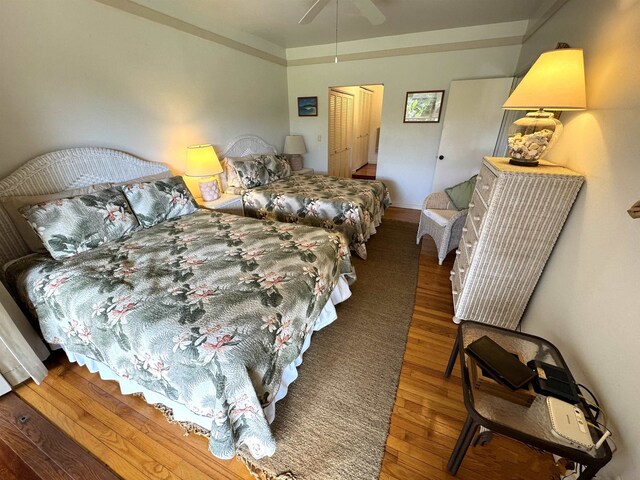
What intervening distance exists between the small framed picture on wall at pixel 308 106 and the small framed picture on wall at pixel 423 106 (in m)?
1.46

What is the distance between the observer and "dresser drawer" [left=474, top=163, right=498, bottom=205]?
1582 millimetres

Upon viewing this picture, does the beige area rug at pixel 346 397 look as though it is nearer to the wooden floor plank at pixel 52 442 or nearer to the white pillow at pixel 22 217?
the wooden floor plank at pixel 52 442

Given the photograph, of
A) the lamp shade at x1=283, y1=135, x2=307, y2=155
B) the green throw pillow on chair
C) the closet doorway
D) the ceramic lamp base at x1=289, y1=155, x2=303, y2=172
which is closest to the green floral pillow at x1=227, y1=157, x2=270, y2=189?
the ceramic lamp base at x1=289, y1=155, x2=303, y2=172

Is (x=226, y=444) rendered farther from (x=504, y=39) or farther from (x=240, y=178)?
(x=504, y=39)

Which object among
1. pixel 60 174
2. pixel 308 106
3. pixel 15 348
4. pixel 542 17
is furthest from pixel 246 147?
pixel 542 17

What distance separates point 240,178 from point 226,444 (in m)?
2.69

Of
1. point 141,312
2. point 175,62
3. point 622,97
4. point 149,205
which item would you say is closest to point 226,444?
point 141,312

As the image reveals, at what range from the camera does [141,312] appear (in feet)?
3.63

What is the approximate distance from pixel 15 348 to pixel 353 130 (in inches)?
232

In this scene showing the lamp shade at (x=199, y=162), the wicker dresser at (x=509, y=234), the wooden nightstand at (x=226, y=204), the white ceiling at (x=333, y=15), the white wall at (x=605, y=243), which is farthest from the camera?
the wooden nightstand at (x=226, y=204)

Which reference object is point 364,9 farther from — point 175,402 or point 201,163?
point 175,402

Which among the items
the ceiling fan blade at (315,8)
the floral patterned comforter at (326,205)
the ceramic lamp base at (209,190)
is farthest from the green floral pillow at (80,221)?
the ceiling fan blade at (315,8)

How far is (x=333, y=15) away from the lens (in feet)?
9.00

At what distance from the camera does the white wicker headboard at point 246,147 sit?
3.39 m
